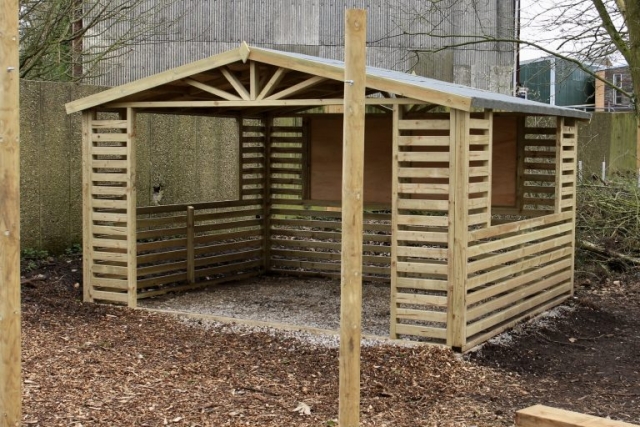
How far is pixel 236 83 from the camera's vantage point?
7.77m

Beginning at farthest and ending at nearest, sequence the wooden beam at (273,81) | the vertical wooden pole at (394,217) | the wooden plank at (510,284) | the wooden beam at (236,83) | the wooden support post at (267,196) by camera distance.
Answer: the wooden support post at (267,196), the wooden beam at (236,83), the wooden beam at (273,81), the wooden plank at (510,284), the vertical wooden pole at (394,217)

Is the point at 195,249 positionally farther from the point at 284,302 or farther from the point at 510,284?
the point at 510,284

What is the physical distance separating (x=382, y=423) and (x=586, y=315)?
4280mm

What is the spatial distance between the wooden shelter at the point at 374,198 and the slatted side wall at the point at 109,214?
1 cm

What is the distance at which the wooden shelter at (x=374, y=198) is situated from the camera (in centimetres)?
698

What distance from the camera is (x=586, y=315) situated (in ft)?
29.2

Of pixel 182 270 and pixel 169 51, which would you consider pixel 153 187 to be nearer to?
pixel 182 270

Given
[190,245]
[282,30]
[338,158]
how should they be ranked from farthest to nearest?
[282,30]
[338,158]
[190,245]

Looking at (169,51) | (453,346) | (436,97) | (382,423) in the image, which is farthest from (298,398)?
(169,51)

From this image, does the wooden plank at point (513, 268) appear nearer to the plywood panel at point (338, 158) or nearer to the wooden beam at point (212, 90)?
the plywood panel at point (338, 158)

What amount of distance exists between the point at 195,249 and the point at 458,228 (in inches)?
161

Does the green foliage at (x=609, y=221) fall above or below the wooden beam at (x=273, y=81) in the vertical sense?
below

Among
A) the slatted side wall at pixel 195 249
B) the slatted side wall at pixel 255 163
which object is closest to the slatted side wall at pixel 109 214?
the slatted side wall at pixel 195 249

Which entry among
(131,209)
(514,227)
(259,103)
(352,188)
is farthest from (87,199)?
(352,188)
